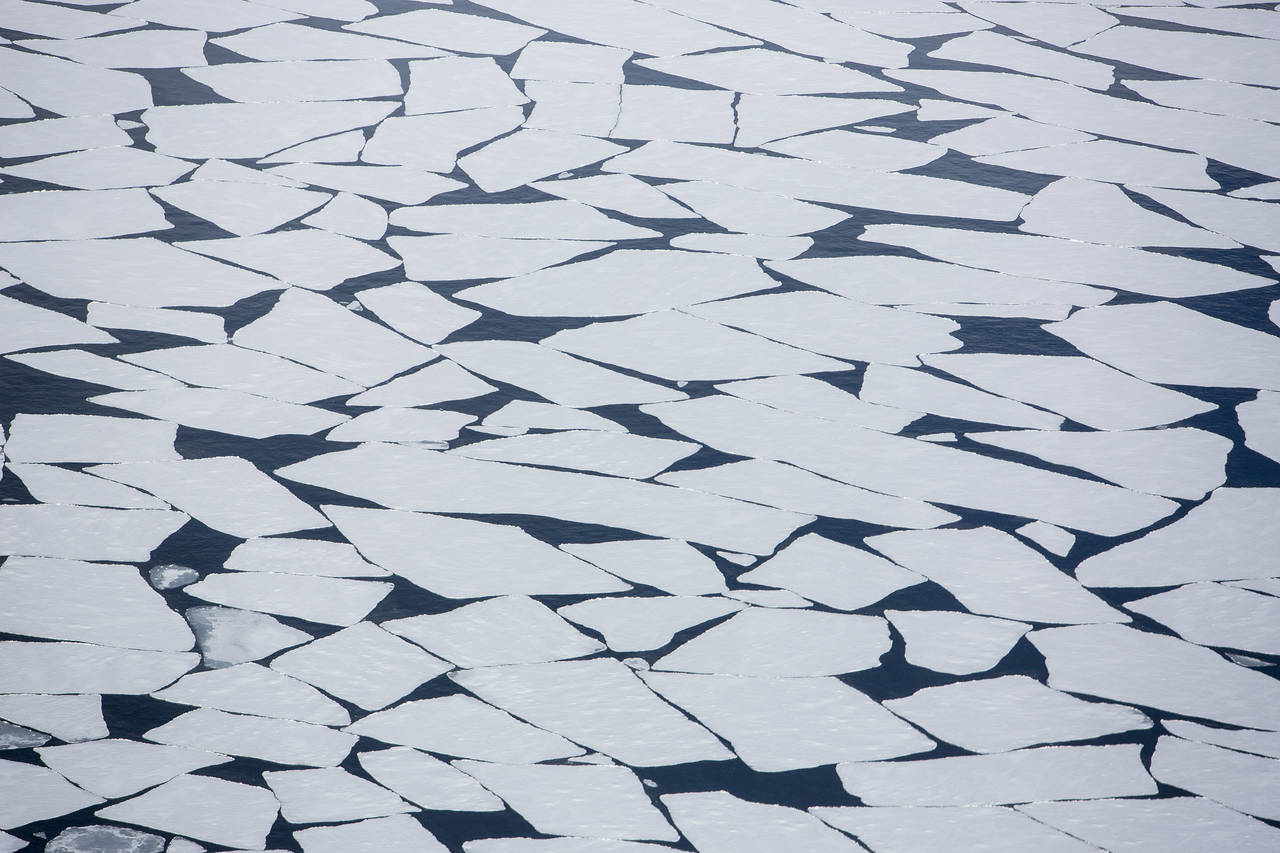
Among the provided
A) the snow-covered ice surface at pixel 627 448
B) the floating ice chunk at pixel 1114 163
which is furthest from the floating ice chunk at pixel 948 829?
the floating ice chunk at pixel 1114 163

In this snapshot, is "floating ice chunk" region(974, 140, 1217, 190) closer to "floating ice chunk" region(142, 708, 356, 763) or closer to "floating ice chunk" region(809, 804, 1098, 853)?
"floating ice chunk" region(809, 804, 1098, 853)

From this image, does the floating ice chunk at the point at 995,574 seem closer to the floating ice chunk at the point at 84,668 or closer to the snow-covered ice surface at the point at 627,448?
the snow-covered ice surface at the point at 627,448

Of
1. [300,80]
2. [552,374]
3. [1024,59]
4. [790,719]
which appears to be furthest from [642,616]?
[1024,59]

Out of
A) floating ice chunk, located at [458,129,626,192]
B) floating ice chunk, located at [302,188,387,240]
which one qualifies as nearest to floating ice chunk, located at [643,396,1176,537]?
floating ice chunk, located at [302,188,387,240]

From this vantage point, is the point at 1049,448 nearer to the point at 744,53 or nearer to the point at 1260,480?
the point at 1260,480

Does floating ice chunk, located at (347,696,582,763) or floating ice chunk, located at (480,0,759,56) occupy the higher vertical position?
floating ice chunk, located at (480,0,759,56)

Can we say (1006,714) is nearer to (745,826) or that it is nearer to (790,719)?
(790,719)

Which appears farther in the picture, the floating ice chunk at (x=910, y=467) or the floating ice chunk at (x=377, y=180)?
the floating ice chunk at (x=377, y=180)
